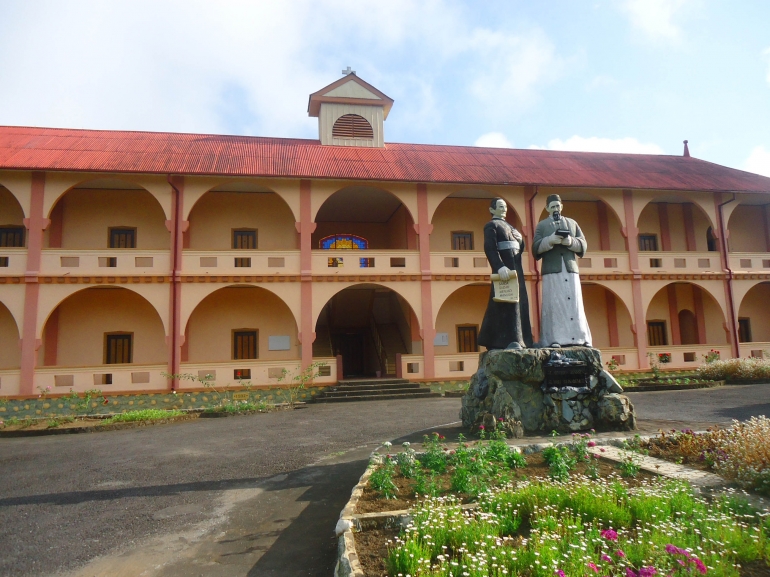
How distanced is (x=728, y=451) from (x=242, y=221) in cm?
1775

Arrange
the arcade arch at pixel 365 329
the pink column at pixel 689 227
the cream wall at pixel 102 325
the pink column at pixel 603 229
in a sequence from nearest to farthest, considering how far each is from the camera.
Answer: the cream wall at pixel 102 325 < the arcade arch at pixel 365 329 < the pink column at pixel 603 229 < the pink column at pixel 689 227

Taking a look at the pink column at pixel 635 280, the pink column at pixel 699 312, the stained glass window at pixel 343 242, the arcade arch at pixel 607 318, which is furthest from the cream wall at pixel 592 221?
the stained glass window at pixel 343 242

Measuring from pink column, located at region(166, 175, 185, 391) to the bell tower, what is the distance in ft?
21.7

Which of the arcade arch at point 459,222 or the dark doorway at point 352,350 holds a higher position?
the arcade arch at point 459,222

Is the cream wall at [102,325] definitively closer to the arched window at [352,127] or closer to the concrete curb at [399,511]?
the arched window at [352,127]

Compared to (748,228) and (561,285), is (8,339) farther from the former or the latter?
(748,228)

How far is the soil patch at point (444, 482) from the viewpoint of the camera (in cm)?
484

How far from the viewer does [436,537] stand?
378cm

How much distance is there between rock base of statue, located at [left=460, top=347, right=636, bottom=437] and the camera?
7.73m

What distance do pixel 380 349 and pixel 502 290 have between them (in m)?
12.8

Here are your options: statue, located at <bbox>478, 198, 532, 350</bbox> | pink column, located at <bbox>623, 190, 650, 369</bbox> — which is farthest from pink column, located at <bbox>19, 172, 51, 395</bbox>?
pink column, located at <bbox>623, 190, 650, 369</bbox>

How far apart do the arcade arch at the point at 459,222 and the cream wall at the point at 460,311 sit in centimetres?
180

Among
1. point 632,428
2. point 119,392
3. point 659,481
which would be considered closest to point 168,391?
point 119,392

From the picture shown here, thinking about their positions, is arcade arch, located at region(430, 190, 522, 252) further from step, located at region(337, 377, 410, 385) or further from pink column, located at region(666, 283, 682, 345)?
pink column, located at region(666, 283, 682, 345)
